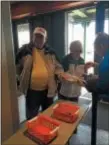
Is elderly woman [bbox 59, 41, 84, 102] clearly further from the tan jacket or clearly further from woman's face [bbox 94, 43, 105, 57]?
woman's face [bbox 94, 43, 105, 57]

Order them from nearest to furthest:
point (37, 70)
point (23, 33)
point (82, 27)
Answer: point (37, 70), point (82, 27), point (23, 33)

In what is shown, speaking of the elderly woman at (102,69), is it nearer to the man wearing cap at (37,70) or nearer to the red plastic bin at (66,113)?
the red plastic bin at (66,113)

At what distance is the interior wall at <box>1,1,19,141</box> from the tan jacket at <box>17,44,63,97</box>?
418 mm

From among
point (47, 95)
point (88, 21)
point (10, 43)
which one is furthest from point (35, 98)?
point (88, 21)

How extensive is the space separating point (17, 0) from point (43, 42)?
2.98 metres

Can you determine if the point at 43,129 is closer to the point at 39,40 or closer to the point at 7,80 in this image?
the point at 7,80

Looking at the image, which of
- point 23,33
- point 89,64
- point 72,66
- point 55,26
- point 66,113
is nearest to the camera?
point 66,113

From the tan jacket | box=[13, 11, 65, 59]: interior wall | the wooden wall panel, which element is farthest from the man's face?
box=[13, 11, 65, 59]: interior wall

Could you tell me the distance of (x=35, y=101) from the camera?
2.07 metres

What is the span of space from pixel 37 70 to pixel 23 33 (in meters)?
3.70

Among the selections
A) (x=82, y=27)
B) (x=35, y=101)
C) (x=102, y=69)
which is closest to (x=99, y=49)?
(x=102, y=69)

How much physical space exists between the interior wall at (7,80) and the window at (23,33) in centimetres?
369

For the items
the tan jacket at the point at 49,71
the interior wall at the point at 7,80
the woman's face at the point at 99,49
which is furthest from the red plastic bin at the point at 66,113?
the tan jacket at the point at 49,71

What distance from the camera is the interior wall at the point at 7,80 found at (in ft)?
4.61
